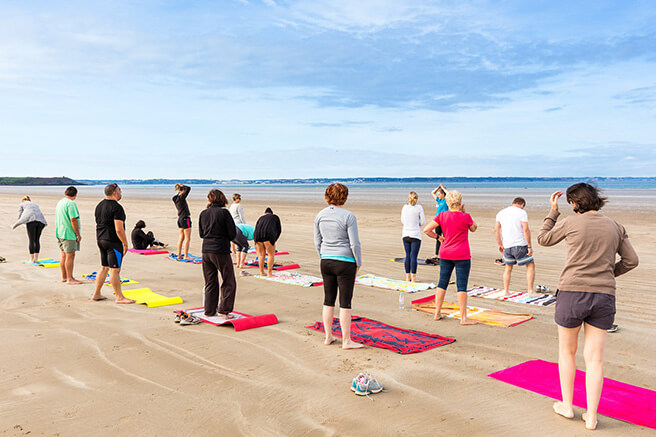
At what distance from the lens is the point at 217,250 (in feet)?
21.0

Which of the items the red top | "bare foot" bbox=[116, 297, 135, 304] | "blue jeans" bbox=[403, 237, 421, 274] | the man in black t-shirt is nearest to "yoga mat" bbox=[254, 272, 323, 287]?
"blue jeans" bbox=[403, 237, 421, 274]

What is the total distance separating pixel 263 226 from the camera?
31.1 ft

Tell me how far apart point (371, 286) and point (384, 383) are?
4.65 metres

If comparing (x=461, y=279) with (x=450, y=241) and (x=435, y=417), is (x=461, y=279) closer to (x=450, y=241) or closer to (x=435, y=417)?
(x=450, y=241)

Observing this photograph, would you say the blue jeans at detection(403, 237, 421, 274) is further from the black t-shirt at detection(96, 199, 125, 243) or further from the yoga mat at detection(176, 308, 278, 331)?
the black t-shirt at detection(96, 199, 125, 243)

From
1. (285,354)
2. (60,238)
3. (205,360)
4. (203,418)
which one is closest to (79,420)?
(203,418)

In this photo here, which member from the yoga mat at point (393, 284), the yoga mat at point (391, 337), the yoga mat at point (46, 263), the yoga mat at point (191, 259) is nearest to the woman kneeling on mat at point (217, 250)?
the yoga mat at point (391, 337)

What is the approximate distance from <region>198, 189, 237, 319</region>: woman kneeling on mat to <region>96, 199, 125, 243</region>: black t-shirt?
5.58 feet

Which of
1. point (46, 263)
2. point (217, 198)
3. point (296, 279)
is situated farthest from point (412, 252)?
point (46, 263)

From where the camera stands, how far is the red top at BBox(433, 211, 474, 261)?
21.1 ft

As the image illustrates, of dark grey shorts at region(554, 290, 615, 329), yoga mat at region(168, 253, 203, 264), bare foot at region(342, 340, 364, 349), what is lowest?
bare foot at region(342, 340, 364, 349)

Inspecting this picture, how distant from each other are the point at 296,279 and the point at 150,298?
289 centimetres

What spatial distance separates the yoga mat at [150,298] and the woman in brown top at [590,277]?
5.98 m

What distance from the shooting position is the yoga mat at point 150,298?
300 inches
